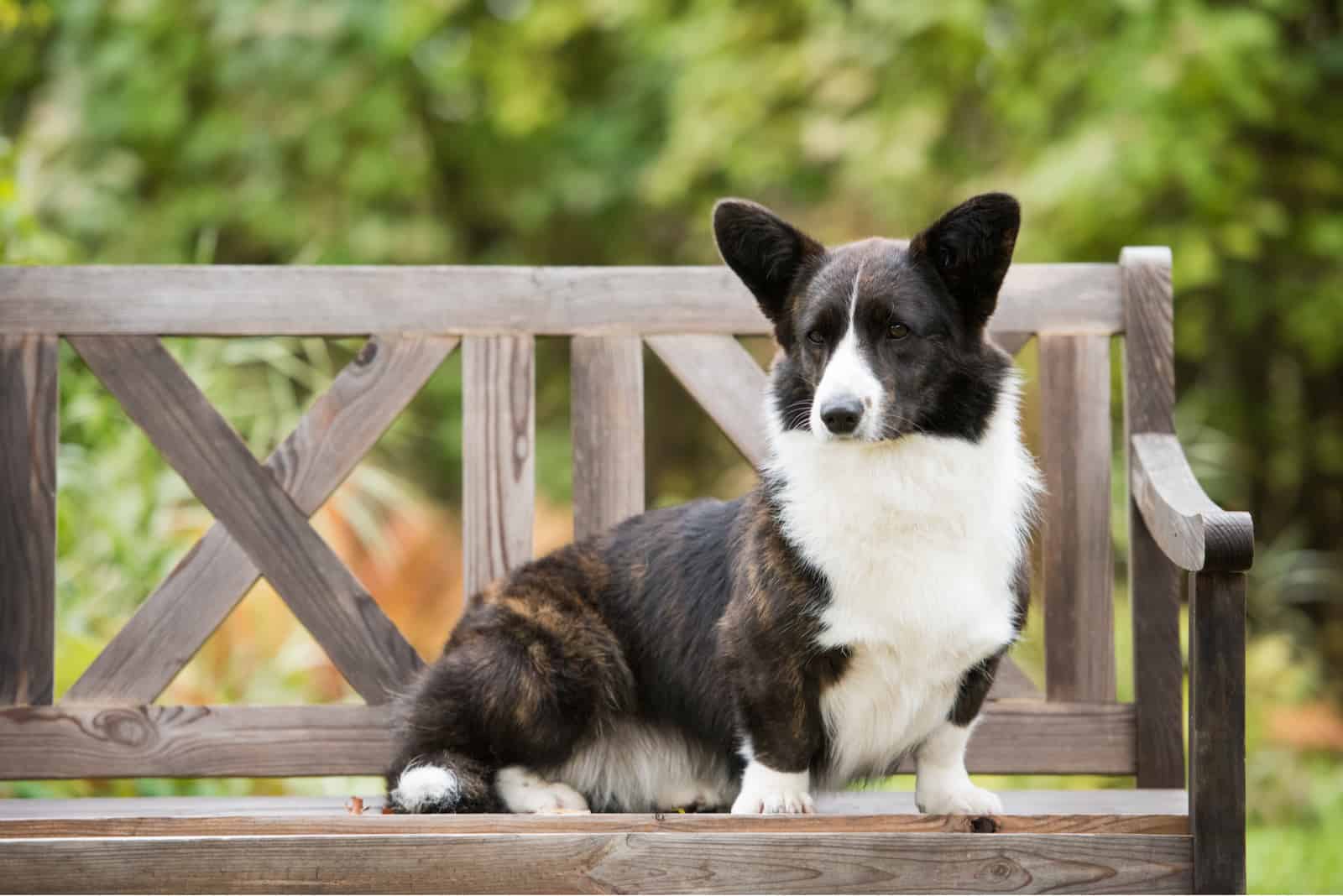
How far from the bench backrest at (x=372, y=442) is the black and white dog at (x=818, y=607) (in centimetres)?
48

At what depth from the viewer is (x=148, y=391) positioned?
3.25 meters

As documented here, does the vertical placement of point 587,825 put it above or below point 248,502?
below

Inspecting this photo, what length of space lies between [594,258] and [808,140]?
3.91 m

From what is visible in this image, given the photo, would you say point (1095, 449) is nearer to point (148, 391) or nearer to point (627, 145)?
point (148, 391)

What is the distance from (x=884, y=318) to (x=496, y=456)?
114 cm

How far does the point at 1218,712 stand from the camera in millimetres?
2393

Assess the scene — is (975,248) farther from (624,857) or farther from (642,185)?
(642,185)

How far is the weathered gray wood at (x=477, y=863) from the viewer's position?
2240 mm

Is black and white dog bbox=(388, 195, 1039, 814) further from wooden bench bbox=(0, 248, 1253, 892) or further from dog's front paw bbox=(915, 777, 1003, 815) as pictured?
wooden bench bbox=(0, 248, 1253, 892)

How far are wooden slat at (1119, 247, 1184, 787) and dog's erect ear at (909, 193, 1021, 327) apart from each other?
78cm

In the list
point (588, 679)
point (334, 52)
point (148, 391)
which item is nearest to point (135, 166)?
point (334, 52)

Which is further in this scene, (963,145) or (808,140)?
(963,145)

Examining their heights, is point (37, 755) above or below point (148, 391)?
below

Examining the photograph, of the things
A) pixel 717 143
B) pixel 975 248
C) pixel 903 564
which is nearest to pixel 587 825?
pixel 903 564
